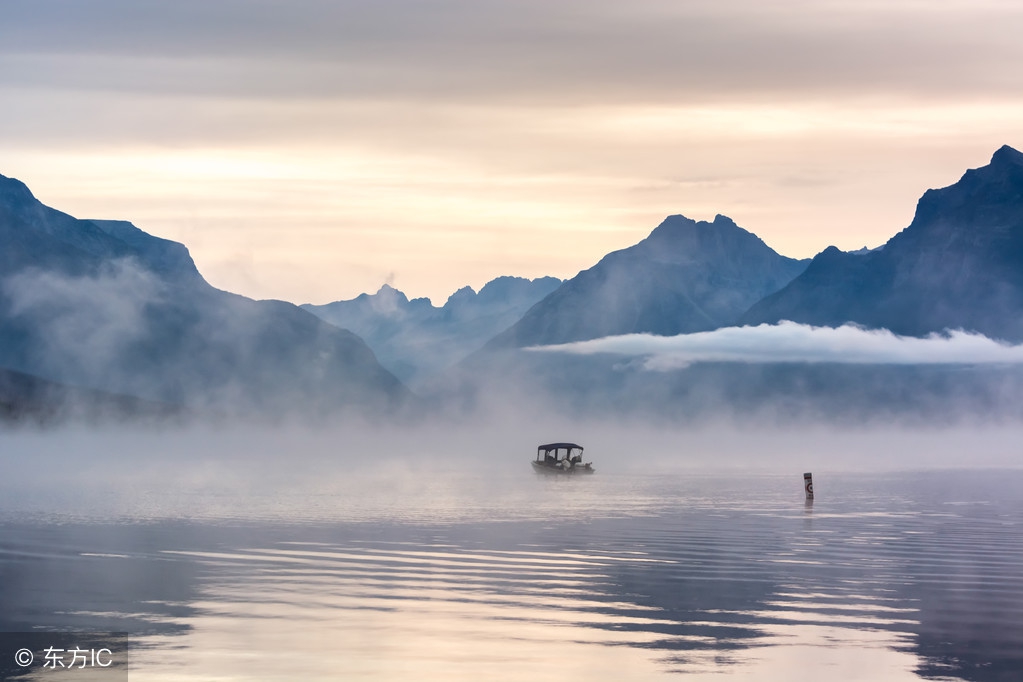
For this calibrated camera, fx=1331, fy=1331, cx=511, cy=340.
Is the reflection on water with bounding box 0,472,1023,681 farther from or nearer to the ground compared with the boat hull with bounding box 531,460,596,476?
nearer to the ground

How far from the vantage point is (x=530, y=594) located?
5638cm

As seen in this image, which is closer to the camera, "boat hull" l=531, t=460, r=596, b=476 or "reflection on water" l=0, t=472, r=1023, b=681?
A: "reflection on water" l=0, t=472, r=1023, b=681

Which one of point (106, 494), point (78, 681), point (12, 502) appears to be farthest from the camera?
point (106, 494)

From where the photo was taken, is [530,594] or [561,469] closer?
[530,594]

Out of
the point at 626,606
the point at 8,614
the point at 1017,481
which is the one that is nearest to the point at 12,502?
the point at 8,614

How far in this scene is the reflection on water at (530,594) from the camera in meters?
42.6

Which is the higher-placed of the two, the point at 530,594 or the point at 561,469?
the point at 561,469

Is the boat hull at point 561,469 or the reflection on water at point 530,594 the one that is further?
the boat hull at point 561,469

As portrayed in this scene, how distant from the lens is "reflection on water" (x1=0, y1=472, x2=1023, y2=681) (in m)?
42.6

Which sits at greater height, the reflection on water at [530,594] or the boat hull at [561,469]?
the boat hull at [561,469]

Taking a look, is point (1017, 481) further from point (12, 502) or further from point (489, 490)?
point (12, 502)

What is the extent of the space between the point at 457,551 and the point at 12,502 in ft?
177

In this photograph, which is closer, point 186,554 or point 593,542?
point 186,554

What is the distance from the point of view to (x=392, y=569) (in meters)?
65.4
